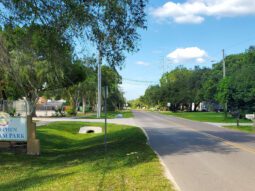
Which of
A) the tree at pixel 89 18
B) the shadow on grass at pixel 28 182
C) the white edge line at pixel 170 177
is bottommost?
the shadow on grass at pixel 28 182

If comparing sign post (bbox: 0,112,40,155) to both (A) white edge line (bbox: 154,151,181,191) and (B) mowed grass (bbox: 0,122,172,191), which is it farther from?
(A) white edge line (bbox: 154,151,181,191)

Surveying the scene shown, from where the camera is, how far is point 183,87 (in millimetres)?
108688

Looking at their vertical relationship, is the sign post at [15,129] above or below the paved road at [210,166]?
above

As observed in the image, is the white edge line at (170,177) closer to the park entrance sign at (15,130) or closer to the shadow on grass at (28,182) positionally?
the shadow on grass at (28,182)

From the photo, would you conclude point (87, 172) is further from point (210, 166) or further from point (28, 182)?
point (210, 166)

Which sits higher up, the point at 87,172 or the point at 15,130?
the point at 15,130

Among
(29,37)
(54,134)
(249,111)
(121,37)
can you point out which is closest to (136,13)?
(121,37)

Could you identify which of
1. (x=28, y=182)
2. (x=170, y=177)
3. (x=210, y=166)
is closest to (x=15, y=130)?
(x=28, y=182)

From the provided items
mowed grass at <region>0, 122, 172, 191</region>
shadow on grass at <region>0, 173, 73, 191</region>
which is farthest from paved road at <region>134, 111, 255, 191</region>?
shadow on grass at <region>0, 173, 73, 191</region>

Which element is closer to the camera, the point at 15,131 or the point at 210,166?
the point at 210,166

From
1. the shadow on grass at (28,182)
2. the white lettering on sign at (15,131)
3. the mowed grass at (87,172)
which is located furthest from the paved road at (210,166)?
the white lettering on sign at (15,131)

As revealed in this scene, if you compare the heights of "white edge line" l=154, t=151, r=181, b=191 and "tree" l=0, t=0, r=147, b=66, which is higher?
"tree" l=0, t=0, r=147, b=66

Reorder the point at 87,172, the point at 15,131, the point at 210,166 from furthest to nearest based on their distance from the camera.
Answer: the point at 15,131 < the point at 210,166 < the point at 87,172

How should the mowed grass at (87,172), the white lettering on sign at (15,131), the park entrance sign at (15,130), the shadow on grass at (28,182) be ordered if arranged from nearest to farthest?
the mowed grass at (87,172), the shadow on grass at (28,182), the park entrance sign at (15,130), the white lettering on sign at (15,131)
